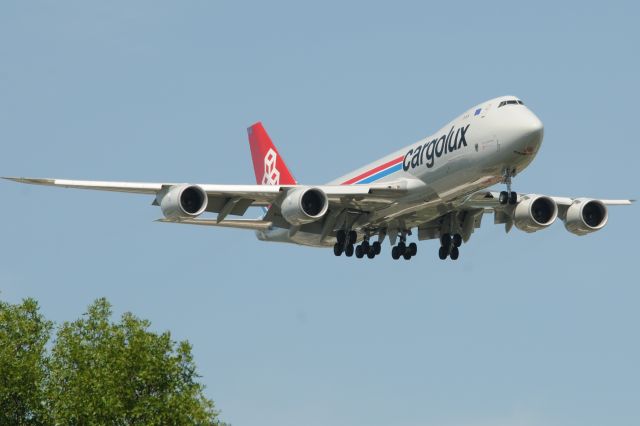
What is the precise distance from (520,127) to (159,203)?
47.8ft

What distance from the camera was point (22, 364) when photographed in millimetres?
62344

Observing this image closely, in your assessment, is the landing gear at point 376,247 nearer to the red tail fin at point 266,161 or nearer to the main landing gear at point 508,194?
the red tail fin at point 266,161

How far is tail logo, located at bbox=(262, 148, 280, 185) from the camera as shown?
242 ft

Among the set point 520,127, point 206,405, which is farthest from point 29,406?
point 520,127

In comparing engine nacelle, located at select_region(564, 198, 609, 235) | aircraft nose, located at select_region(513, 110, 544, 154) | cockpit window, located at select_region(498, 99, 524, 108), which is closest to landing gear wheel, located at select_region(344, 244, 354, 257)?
engine nacelle, located at select_region(564, 198, 609, 235)

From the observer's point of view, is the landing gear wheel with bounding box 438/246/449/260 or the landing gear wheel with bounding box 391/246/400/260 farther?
the landing gear wheel with bounding box 391/246/400/260

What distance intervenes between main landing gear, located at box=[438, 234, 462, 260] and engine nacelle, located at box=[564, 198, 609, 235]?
15.7 feet

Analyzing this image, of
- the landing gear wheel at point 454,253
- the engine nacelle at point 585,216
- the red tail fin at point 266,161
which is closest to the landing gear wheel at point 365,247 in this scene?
the landing gear wheel at point 454,253

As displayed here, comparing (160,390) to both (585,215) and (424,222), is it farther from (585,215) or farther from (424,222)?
(585,215)

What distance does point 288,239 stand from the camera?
67.0 m

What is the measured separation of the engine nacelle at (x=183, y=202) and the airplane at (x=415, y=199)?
4cm

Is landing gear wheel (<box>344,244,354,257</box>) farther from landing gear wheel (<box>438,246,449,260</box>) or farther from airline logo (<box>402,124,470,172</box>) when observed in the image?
→ airline logo (<box>402,124,470,172</box>)

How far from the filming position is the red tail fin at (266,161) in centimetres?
7338

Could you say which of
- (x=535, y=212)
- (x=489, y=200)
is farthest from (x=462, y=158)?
(x=535, y=212)
